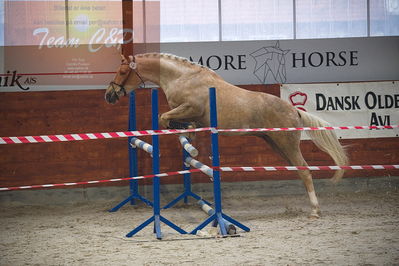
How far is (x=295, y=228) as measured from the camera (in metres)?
5.26

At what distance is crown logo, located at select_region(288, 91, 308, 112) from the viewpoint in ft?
25.3

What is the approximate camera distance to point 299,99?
25.4 ft

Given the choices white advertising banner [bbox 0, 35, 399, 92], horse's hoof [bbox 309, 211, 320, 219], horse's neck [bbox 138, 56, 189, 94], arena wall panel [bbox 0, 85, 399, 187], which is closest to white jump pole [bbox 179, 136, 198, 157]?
horse's neck [bbox 138, 56, 189, 94]

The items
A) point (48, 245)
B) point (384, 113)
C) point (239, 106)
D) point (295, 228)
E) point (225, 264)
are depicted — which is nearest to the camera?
point (225, 264)

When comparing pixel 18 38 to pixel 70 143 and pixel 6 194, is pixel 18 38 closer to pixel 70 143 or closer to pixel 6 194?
pixel 70 143

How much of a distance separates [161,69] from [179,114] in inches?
24.7

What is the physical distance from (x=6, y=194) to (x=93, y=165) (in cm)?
119

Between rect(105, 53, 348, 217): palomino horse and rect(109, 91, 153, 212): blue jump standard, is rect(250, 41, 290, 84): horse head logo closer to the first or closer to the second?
rect(105, 53, 348, 217): palomino horse

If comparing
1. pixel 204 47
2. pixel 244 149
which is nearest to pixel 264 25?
pixel 204 47

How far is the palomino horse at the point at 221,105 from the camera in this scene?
6160 mm

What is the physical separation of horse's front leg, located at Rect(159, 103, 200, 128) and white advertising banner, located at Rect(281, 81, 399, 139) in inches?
76.3

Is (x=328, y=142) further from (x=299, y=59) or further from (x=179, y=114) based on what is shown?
(x=299, y=59)

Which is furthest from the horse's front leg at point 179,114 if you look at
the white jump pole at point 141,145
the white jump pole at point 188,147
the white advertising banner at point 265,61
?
the white advertising banner at point 265,61

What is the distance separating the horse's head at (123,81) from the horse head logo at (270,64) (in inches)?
78.9
